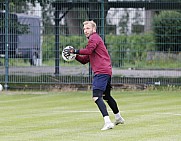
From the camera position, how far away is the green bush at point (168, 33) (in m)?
20.3

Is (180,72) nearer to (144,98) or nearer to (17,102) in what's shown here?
(144,98)

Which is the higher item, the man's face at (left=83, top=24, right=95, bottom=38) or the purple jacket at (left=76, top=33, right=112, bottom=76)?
the man's face at (left=83, top=24, right=95, bottom=38)

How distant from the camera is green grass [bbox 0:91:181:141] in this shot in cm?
1000

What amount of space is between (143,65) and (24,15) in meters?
4.68

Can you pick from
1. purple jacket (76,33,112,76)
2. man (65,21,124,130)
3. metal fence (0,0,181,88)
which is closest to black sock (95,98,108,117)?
man (65,21,124,130)

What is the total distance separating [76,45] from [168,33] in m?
3.00

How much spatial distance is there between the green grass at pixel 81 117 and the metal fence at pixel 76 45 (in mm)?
1079

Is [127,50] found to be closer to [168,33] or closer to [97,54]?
[168,33]

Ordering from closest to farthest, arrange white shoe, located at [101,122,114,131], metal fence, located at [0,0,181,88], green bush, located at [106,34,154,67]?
1. white shoe, located at [101,122,114,131]
2. metal fence, located at [0,0,181,88]
3. green bush, located at [106,34,154,67]

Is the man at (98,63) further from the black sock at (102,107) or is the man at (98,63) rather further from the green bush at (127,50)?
the green bush at (127,50)

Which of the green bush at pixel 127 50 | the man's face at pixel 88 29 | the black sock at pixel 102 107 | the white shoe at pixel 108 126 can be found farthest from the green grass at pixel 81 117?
the man's face at pixel 88 29

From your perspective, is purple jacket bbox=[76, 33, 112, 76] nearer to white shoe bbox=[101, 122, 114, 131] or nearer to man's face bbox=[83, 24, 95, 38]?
man's face bbox=[83, 24, 95, 38]

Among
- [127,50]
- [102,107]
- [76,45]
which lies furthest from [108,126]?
[76,45]

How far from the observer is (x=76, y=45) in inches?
813
